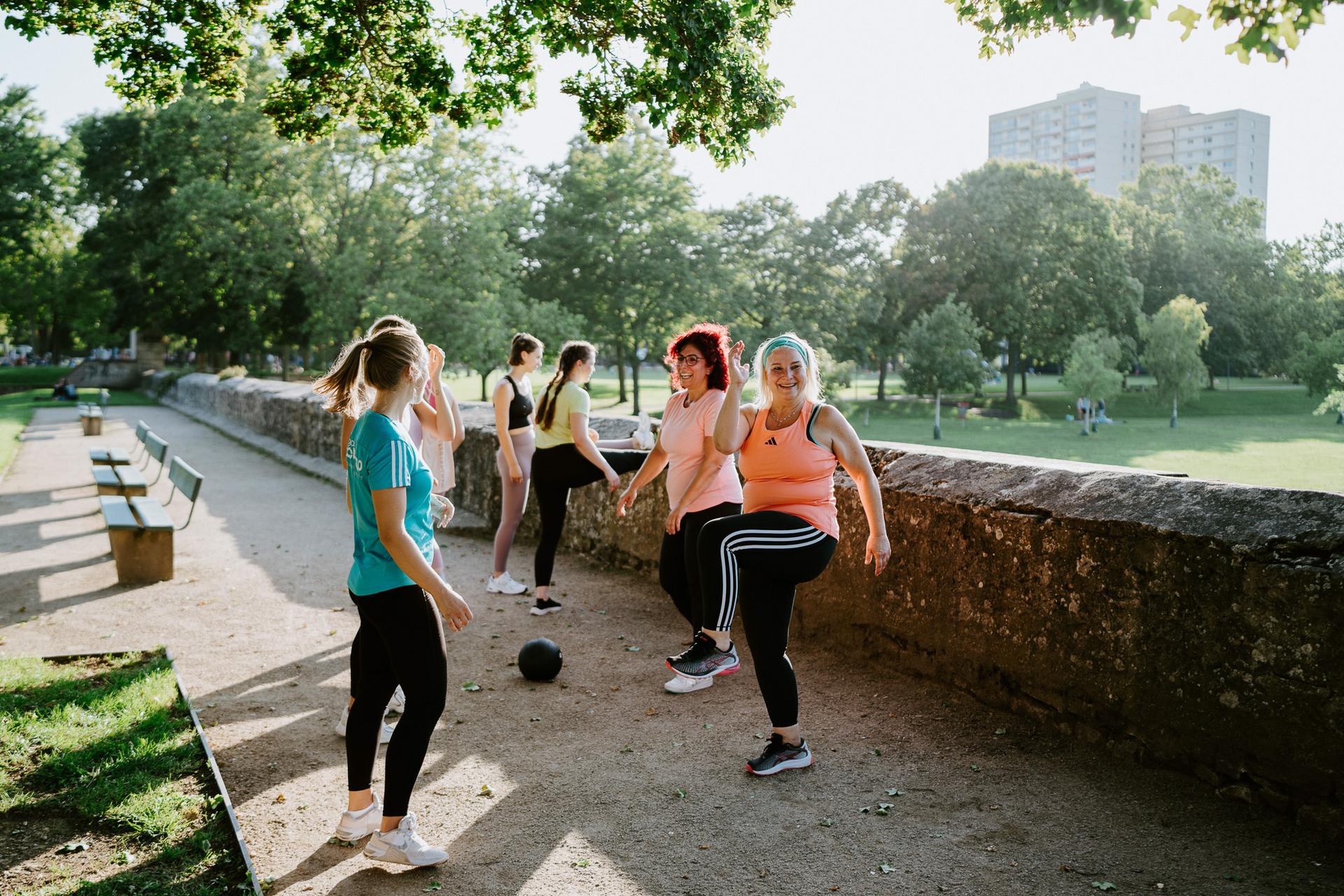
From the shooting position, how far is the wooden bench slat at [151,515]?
8.41 meters

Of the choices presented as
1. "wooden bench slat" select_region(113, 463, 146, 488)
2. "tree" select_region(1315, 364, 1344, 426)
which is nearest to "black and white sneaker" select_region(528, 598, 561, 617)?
"wooden bench slat" select_region(113, 463, 146, 488)

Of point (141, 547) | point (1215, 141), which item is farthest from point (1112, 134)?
point (141, 547)

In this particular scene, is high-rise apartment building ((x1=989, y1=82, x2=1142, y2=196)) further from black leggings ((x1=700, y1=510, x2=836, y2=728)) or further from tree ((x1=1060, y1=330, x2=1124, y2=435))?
black leggings ((x1=700, y1=510, x2=836, y2=728))

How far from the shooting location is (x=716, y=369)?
5801mm

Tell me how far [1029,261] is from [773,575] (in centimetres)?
5327

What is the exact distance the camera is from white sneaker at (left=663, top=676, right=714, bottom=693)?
18.5 feet

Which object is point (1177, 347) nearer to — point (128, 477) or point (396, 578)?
point (128, 477)

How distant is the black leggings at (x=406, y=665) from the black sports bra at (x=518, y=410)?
427cm

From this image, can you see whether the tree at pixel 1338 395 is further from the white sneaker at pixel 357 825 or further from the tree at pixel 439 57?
the white sneaker at pixel 357 825

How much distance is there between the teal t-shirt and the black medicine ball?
240 cm

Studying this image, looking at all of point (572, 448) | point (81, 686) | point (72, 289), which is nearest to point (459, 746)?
point (81, 686)

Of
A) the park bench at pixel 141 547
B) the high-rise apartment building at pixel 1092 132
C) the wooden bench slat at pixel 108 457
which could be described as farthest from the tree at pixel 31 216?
the high-rise apartment building at pixel 1092 132

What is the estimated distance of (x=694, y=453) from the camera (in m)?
5.89

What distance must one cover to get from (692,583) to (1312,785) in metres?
2.98
